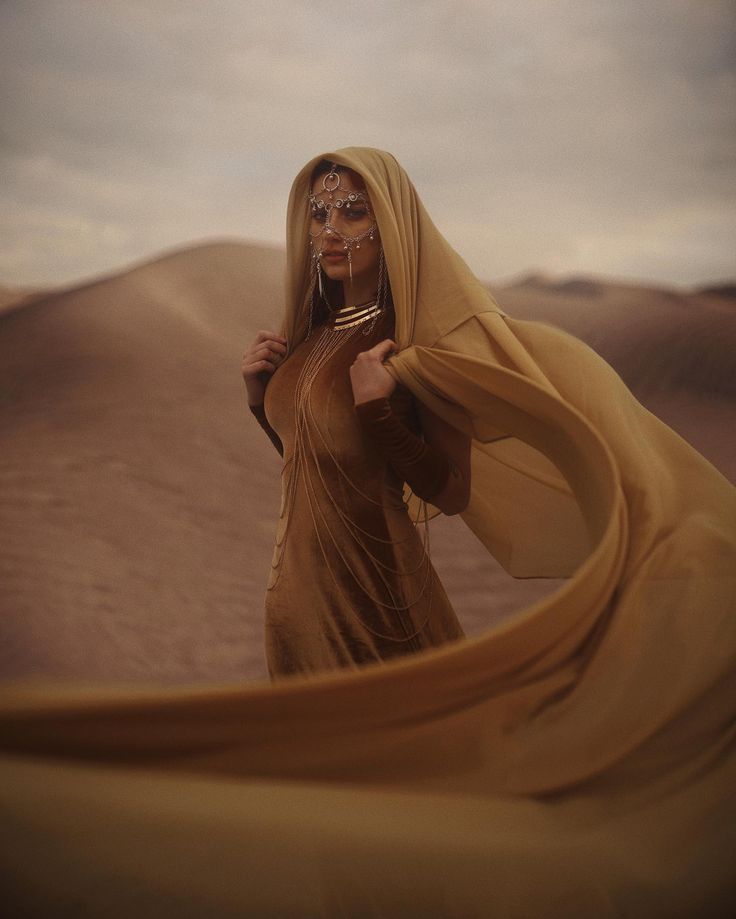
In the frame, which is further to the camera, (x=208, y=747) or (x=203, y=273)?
(x=203, y=273)

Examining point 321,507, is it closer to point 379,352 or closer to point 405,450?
point 405,450

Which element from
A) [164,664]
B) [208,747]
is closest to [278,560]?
[208,747]

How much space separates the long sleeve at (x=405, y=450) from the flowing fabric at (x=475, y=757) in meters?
0.10

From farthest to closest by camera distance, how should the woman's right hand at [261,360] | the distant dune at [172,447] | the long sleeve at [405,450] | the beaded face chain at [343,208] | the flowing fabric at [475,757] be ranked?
the distant dune at [172,447] → the woman's right hand at [261,360] → the beaded face chain at [343,208] → the long sleeve at [405,450] → the flowing fabric at [475,757]

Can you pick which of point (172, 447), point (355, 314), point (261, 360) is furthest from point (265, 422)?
point (172, 447)

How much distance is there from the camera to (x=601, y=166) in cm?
283

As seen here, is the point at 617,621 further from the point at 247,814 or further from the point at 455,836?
the point at 247,814

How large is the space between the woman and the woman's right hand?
0.10m

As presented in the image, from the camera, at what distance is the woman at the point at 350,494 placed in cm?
165

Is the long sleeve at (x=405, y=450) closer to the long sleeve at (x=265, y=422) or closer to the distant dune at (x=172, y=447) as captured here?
the long sleeve at (x=265, y=422)

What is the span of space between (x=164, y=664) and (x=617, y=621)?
1920mm

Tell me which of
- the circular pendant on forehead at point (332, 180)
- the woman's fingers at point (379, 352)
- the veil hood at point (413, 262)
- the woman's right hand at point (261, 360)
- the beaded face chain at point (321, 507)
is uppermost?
the circular pendant on forehead at point (332, 180)

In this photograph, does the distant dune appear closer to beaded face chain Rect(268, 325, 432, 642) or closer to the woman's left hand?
beaded face chain Rect(268, 325, 432, 642)

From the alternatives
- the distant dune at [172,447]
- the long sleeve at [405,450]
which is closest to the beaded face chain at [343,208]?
the long sleeve at [405,450]
